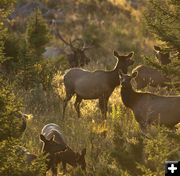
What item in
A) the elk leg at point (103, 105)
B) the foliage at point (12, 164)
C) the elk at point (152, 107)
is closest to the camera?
the foliage at point (12, 164)

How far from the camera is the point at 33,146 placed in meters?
10.9

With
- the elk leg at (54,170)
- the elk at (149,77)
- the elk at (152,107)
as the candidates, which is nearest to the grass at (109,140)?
the elk leg at (54,170)

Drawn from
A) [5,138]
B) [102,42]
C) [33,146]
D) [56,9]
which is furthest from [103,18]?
[5,138]

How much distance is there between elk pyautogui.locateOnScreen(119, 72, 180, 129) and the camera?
9906 mm

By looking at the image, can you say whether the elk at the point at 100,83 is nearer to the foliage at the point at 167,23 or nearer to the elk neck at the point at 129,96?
the elk neck at the point at 129,96

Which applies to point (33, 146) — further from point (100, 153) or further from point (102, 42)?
point (102, 42)

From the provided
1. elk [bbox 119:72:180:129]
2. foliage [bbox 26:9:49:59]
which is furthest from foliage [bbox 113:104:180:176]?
foliage [bbox 26:9:49:59]

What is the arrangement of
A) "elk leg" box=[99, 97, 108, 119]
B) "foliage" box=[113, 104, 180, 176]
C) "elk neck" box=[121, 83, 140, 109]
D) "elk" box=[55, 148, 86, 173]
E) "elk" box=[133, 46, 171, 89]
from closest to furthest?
"foliage" box=[113, 104, 180, 176]
"elk" box=[55, 148, 86, 173]
"elk neck" box=[121, 83, 140, 109]
"elk leg" box=[99, 97, 108, 119]
"elk" box=[133, 46, 171, 89]

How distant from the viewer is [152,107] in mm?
10141

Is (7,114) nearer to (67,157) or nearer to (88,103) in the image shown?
(67,157)

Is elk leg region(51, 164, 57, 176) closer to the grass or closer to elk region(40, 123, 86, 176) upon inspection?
elk region(40, 123, 86, 176)

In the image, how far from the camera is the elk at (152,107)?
390 inches

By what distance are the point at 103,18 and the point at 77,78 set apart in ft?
77.1

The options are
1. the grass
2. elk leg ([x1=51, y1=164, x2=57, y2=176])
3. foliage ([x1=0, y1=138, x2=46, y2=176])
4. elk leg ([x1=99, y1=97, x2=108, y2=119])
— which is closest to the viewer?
the grass
